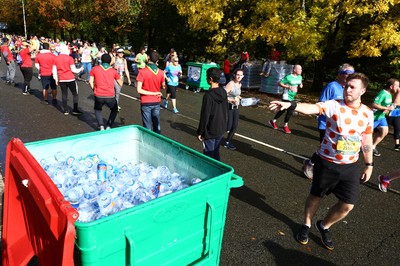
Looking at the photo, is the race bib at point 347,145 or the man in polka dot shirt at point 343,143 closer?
the man in polka dot shirt at point 343,143

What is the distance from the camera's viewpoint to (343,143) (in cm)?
A: 333

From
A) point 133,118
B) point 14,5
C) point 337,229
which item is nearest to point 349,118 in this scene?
point 337,229

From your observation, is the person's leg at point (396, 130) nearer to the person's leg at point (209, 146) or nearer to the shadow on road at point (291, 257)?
the person's leg at point (209, 146)

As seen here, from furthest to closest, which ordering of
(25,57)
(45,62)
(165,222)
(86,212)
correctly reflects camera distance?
(25,57)
(45,62)
(86,212)
(165,222)

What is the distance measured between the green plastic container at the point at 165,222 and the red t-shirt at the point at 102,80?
4058 mm

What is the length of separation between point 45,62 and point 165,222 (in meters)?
9.54

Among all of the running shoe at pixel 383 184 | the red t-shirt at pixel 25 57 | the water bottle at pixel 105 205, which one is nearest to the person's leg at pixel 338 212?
the running shoe at pixel 383 184

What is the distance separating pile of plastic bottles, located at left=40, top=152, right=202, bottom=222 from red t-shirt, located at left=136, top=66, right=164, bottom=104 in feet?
10.7

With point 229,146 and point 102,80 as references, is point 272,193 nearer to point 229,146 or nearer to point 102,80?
point 229,146

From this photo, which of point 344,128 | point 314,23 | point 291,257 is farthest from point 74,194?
point 314,23

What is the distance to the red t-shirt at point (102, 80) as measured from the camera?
709cm

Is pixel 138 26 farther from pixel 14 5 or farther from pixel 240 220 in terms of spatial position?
pixel 14 5

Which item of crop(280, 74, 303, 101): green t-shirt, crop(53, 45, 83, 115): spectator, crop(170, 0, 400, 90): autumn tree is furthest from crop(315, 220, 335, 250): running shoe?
crop(170, 0, 400, 90): autumn tree

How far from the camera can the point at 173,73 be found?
10258mm
